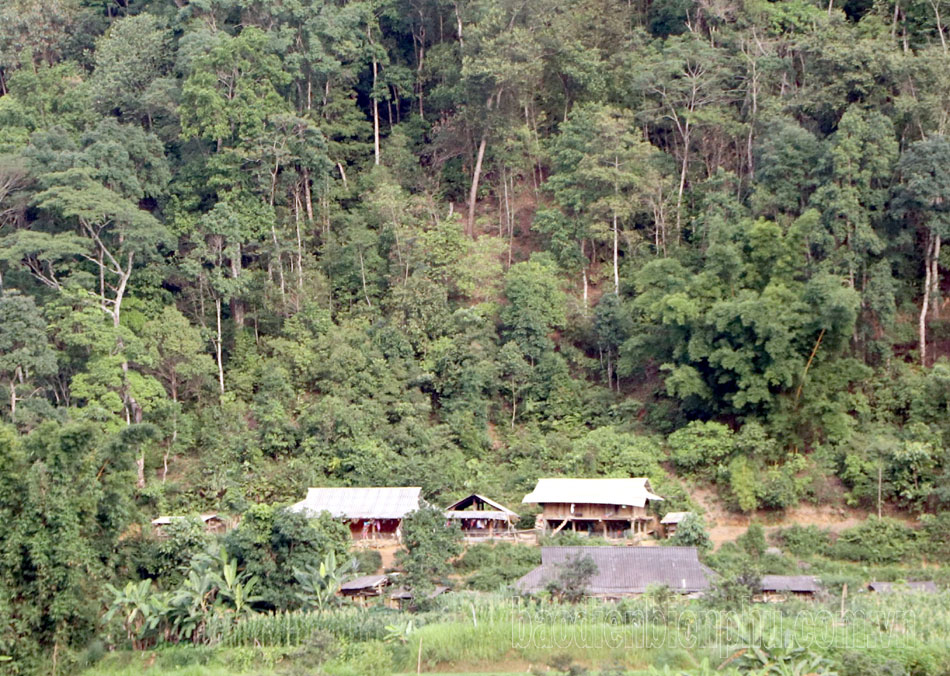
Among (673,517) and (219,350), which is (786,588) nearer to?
(673,517)

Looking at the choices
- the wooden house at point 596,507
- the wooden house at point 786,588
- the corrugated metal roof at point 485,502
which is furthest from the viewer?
the corrugated metal roof at point 485,502

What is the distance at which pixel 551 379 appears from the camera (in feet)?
98.6

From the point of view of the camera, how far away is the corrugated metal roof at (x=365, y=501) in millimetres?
26562

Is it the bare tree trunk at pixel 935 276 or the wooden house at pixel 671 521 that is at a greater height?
the bare tree trunk at pixel 935 276

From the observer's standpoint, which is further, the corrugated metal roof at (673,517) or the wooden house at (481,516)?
the wooden house at (481,516)

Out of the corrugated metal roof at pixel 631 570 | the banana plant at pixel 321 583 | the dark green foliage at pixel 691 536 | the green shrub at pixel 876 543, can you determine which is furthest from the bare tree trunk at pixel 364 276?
the green shrub at pixel 876 543

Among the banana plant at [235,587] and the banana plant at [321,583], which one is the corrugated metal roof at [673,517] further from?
the banana plant at [235,587]

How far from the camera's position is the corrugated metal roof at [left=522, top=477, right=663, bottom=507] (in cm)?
2623


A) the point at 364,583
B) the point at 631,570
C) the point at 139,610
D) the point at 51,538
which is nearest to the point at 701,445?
the point at 631,570

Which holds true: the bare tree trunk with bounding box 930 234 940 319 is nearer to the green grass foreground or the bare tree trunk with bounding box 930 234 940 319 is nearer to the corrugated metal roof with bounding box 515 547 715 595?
the corrugated metal roof with bounding box 515 547 715 595

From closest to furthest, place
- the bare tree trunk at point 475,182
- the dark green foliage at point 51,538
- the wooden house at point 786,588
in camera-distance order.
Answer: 1. the dark green foliage at point 51,538
2. the wooden house at point 786,588
3. the bare tree trunk at point 475,182

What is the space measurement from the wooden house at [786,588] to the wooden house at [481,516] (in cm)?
655

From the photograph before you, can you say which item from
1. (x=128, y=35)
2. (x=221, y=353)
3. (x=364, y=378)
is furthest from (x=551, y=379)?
(x=128, y=35)

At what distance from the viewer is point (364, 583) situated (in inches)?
883
